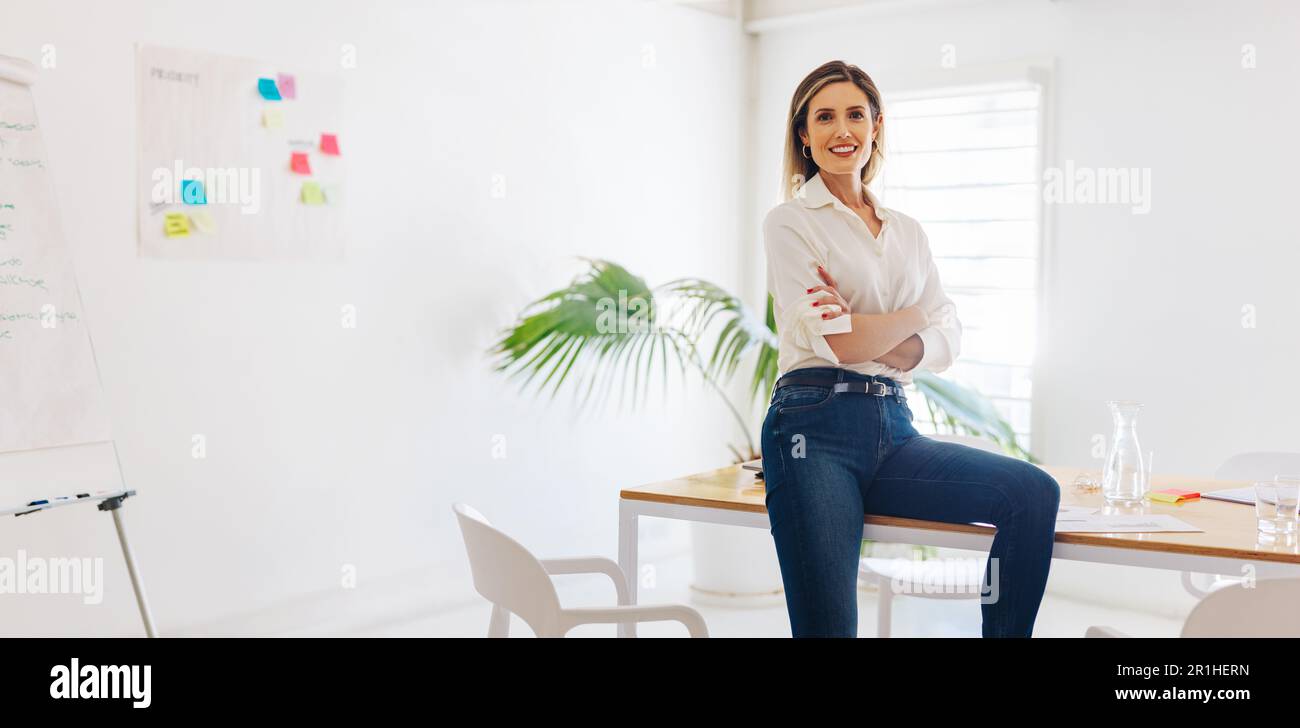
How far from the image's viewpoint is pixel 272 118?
11.3ft

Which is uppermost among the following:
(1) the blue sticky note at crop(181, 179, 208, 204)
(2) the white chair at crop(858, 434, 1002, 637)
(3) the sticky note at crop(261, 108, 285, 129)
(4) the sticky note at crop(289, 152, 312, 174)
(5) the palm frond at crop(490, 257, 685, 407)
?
(3) the sticky note at crop(261, 108, 285, 129)

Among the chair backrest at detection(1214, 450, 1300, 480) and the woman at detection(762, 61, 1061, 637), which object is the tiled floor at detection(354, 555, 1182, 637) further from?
the woman at detection(762, 61, 1061, 637)

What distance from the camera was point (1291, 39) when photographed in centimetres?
372

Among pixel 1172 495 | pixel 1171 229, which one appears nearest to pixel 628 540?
pixel 1172 495

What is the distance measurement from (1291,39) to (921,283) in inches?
91.5

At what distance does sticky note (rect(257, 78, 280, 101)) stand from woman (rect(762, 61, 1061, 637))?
1.83 meters

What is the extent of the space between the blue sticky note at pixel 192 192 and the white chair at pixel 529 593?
72.6 inches

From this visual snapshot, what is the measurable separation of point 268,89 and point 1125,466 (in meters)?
2.56

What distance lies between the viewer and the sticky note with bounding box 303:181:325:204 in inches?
139

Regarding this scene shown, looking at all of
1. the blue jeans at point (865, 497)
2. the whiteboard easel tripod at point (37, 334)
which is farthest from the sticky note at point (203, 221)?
the blue jeans at point (865, 497)

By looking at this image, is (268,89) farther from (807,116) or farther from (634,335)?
(807,116)

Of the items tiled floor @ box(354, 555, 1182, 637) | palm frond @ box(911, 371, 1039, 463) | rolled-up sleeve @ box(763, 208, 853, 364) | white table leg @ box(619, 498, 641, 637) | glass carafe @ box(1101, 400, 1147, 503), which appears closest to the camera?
rolled-up sleeve @ box(763, 208, 853, 364)

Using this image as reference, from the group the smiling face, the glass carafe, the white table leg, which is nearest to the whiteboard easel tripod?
the white table leg
